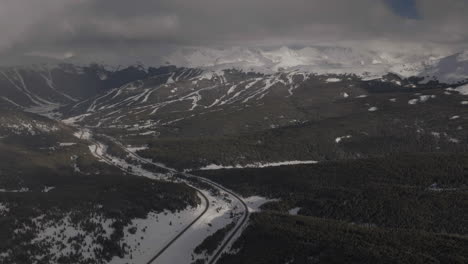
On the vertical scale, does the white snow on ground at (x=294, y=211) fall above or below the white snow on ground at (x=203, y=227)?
below

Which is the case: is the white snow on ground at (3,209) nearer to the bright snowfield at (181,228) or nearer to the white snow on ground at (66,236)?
the white snow on ground at (66,236)

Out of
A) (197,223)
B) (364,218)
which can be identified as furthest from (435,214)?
(197,223)

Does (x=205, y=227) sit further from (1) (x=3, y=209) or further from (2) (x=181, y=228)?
(1) (x=3, y=209)

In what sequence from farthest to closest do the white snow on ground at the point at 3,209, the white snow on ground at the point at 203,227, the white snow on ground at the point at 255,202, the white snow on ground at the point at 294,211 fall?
the white snow on ground at the point at 255,202 < the white snow on ground at the point at 294,211 < the white snow on ground at the point at 3,209 < the white snow on ground at the point at 203,227

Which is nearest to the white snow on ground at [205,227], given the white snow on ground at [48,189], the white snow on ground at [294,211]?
the white snow on ground at [294,211]

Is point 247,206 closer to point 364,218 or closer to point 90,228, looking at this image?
point 364,218

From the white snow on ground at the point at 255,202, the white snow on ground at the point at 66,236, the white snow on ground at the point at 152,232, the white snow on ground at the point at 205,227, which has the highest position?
the white snow on ground at the point at 66,236

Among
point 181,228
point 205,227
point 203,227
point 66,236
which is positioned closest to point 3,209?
point 66,236

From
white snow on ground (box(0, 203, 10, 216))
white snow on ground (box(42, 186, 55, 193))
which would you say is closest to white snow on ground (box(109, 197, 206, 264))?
white snow on ground (box(0, 203, 10, 216))
